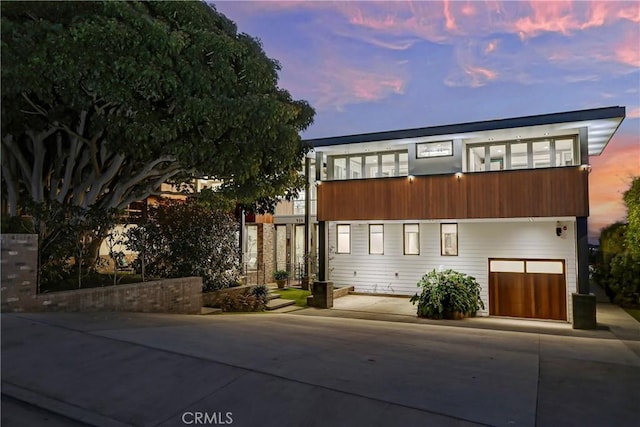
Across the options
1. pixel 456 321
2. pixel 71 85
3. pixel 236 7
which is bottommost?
pixel 456 321

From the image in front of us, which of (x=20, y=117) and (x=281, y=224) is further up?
(x=20, y=117)

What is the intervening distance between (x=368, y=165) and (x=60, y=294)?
1202cm

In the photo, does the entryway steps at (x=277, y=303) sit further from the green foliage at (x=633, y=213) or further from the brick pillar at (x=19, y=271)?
the green foliage at (x=633, y=213)

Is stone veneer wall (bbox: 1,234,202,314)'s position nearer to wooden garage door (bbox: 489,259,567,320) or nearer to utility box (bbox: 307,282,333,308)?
utility box (bbox: 307,282,333,308)

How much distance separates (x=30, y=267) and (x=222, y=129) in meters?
4.52

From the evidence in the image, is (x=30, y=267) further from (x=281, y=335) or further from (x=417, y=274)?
(x=417, y=274)

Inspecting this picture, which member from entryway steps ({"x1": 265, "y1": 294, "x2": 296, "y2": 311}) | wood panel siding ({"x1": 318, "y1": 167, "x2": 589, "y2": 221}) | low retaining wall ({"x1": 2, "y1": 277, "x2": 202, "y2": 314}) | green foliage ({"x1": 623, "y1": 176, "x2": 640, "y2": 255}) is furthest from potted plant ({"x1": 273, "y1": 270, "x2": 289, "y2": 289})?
green foliage ({"x1": 623, "y1": 176, "x2": 640, "y2": 255})

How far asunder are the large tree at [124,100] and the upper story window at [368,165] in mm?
6267

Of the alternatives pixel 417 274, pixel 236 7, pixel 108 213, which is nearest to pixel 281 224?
pixel 417 274

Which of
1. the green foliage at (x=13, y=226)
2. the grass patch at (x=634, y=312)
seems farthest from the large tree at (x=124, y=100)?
the grass patch at (x=634, y=312)

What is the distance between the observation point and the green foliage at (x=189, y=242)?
13.1 meters

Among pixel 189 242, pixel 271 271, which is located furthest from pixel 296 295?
pixel 189 242

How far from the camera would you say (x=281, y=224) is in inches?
879

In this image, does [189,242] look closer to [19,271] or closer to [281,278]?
[19,271]
